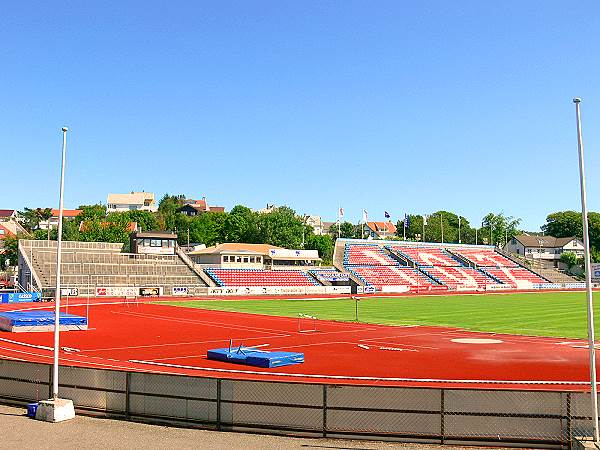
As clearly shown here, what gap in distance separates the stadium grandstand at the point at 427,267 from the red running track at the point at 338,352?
186ft

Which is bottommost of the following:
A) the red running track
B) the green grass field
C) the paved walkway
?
the red running track

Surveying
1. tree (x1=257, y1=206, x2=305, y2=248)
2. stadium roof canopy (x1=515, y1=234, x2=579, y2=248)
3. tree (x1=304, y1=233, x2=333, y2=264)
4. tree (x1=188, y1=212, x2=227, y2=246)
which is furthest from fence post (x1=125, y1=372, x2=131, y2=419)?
stadium roof canopy (x1=515, y1=234, x2=579, y2=248)

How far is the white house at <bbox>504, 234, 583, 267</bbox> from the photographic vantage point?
168375 mm

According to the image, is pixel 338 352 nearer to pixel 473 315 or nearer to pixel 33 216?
pixel 473 315

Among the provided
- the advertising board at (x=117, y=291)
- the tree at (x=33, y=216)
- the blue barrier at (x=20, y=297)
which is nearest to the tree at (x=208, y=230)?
the tree at (x=33, y=216)

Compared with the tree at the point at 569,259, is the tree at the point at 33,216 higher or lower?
higher

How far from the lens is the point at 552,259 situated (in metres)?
168

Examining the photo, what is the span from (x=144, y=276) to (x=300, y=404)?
7703 centimetres

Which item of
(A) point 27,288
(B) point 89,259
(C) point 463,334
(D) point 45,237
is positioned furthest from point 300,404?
(D) point 45,237

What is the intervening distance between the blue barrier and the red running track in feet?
87.9

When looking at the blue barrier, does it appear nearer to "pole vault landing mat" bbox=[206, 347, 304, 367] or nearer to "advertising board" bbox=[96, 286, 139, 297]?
"advertising board" bbox=[96, 286, 139, 297]

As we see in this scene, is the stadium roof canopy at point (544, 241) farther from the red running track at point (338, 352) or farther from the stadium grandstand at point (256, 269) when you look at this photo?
the red running track at point (338, 352)

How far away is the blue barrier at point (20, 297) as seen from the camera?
229ft

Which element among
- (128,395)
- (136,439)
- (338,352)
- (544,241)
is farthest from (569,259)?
(136,439)
